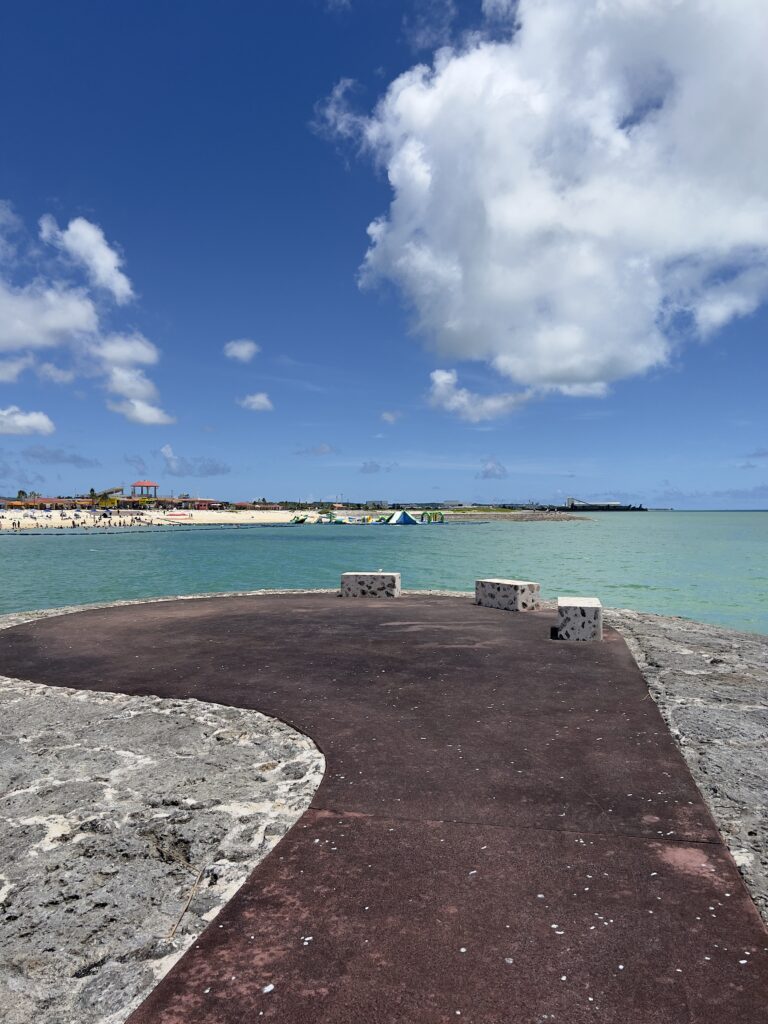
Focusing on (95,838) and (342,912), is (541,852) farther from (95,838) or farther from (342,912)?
(95,838)

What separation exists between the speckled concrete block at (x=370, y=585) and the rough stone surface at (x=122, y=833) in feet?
34.1

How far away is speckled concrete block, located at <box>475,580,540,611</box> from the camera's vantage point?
52.3 ft

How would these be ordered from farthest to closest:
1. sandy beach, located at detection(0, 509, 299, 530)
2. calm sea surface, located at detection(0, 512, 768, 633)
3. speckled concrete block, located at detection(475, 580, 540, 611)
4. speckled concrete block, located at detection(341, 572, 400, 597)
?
sandy beach, located at detection(0, 509, 299, 530) < calm sea surface, located at detection(0, 512, 768, 633) < speckled concrete block, located at detection(341, 572, 400, 597) < speckled concrete block, located at detection(475, 580, 540, 611)

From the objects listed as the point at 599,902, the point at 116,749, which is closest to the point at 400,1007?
the point at 599,902

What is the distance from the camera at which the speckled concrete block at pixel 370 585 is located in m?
18.4

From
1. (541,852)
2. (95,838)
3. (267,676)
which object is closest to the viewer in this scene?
(541,852)

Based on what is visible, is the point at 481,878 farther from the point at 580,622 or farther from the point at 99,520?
the point at 99,520

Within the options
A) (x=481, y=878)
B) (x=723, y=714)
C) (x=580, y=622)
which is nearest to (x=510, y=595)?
(x=580, y=622)

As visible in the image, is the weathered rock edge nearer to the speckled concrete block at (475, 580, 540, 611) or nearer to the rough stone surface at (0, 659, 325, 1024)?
the rough stone surface at (0, 659, 325, 1024)

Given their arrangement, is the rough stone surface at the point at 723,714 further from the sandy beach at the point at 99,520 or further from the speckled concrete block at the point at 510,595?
the sandy beach at the point at 99,520

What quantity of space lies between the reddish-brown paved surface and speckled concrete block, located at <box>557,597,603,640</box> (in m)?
2.76

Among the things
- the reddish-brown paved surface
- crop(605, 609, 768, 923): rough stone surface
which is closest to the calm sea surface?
crop(605, 609, 768, 923): rough stone surface

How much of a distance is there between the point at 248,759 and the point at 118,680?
410cm

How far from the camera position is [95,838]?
16.3 ft
